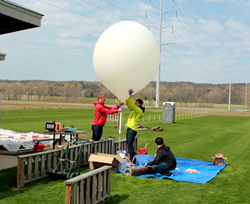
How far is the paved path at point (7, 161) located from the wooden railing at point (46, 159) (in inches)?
19.5

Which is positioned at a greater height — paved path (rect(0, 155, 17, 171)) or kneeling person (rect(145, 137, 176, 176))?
kneeling person (rect(145, 137, 176, 176))

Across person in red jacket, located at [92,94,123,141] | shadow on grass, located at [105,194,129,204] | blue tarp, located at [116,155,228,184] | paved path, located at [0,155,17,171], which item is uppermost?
person in red jacket, located at [92,94,123,141]

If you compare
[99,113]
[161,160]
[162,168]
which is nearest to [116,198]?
[162,168]

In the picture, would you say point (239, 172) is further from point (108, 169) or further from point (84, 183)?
point (84, 183)

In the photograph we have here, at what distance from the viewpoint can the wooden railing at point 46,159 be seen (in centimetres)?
618

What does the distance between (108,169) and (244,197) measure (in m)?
2.86

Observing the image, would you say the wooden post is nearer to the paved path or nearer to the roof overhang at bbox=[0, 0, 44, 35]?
the paved path

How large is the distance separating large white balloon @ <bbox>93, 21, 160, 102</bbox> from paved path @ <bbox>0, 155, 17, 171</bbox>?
11.0 feet

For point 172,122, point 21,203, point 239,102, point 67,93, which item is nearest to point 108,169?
point 21,203

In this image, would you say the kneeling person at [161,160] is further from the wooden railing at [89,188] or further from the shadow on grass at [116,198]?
the wooden railing at [89,188]

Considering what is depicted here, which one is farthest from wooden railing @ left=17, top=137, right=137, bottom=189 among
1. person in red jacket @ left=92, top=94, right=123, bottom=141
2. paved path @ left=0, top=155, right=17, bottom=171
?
paved path @ left=0, top=155, right=17, bottom=171

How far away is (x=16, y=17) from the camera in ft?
22.0

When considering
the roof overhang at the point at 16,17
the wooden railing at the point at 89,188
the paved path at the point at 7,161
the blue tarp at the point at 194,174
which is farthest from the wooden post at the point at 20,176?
the roof overhang at the point at 16,17

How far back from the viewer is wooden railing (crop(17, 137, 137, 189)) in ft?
20.3
